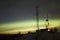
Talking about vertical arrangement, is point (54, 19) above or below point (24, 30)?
above

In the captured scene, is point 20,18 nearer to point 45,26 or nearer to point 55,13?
point 45,26

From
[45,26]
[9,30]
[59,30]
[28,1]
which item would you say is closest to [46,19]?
[45,26]

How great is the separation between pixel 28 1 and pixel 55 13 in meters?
0.45

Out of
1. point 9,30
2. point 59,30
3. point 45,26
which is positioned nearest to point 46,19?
point 45,26

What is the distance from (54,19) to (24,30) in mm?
490

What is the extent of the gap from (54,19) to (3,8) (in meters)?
0.79

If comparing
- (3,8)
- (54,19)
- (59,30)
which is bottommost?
(59,30)

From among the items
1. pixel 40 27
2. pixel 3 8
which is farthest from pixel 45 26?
pixel 3 8

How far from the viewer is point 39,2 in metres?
2.11

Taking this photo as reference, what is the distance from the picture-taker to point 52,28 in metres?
2.11

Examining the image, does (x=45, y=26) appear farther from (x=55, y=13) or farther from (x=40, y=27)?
(x=55, y=13)

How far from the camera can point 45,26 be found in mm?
2102

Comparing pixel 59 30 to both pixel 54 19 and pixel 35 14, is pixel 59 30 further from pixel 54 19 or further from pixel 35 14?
pixel 35 14

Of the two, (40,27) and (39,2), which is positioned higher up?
(39,2)
